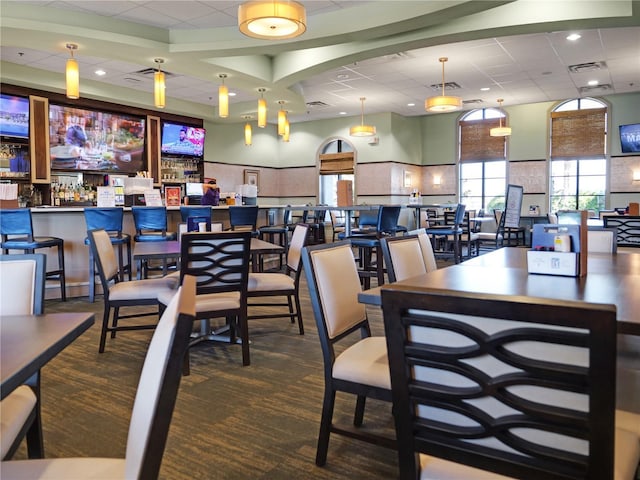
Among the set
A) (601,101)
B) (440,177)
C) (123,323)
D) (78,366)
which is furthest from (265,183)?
(78,366)

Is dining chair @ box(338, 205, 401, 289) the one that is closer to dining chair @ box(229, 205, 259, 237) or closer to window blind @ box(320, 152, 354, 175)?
dining chair @ box(229, 205, 259, 237)

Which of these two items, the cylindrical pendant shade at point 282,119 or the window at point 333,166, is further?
the window at point 333,166

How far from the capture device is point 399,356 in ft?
3.52

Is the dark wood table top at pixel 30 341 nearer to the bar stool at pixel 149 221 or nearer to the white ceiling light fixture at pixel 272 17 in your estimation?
the white ceiling light fixture at pixel 272 17

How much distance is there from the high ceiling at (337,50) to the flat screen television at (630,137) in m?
0.83

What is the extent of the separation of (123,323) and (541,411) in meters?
4.24

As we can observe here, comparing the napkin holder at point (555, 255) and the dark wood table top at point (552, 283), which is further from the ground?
the napkin holder at point (555, 255)

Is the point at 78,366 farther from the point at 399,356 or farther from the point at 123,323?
the point at 399,356

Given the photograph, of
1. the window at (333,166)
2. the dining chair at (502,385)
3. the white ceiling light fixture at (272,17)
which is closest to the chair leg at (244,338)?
the dining chair at (502,385)

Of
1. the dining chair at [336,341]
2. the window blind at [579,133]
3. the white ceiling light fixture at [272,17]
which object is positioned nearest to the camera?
the dining chair at [336,341]

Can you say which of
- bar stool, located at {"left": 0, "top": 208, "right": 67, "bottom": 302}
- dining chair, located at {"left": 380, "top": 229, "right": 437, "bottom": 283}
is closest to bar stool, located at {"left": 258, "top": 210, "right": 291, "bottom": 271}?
bar stool, located at {"left": 0, "top": 208, "right": 67, "bottom": 302}

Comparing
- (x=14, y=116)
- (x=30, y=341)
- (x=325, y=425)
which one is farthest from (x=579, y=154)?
(x=30, y=341)

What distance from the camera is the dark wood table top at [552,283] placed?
1.45 m

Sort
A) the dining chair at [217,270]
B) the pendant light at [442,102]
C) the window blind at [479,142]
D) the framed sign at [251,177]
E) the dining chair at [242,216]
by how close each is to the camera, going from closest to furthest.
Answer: the dining chair at [217,270] → the dining chair at [242,216] → the pendant light at [442,102] → the window blind at [479,142] → the framed sign at [251,177]
